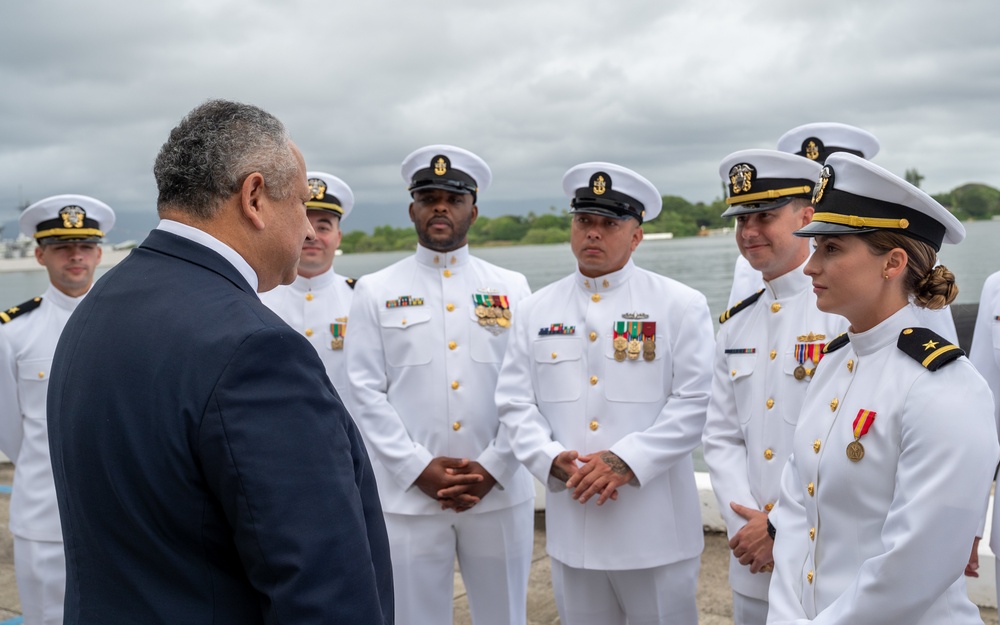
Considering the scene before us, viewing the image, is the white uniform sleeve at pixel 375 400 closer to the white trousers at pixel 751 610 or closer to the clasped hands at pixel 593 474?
the clasped hands at pixel 593 474

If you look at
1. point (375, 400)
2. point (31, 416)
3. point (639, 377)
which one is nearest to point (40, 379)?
point (31, 416)

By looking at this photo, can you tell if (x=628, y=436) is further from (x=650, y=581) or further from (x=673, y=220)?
(x=673, y=220)

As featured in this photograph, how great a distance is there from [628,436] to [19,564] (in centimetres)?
263

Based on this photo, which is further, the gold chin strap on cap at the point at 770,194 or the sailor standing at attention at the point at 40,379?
the sailor standing at attention at the point at 40,379

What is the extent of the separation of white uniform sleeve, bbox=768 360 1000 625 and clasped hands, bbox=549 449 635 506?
1360mm

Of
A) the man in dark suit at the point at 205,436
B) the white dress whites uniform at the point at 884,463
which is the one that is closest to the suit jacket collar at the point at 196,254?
the man in dark suit at the point at 205,436

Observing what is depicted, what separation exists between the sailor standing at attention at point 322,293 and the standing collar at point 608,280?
144 cm

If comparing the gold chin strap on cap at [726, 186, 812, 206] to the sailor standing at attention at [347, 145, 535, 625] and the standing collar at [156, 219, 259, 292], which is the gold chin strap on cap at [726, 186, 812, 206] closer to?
the sailor standing at attention at [347, 145, 535, 625]

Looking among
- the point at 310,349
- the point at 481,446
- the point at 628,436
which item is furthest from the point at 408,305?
the point at 310,349

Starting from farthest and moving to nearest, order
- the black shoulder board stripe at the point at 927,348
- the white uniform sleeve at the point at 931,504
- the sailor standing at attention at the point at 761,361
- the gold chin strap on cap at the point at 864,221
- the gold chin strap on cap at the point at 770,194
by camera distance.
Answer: the gold chin strap on cap at the point at 770,194
the sailor standing at attention at the point at 761,361
the gold chin strap on cap at the point at 864,221
the black shoulder board stripe at the point at 927,348
the white uniform sleeve at the point at 931,504

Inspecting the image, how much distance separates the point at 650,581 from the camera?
130 inches

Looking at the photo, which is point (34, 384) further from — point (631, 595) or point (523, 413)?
point (631, 595)

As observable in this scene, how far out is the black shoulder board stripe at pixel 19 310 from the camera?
3.93 meters

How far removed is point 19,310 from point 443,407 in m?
1.97
